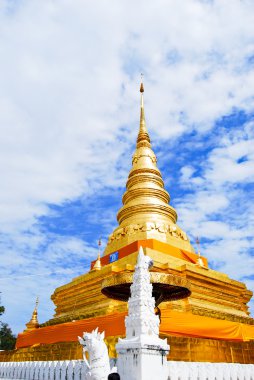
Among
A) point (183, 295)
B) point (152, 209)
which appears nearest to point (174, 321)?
point (183, 295)

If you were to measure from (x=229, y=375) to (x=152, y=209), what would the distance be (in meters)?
13.5

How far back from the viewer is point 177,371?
20.2 ft

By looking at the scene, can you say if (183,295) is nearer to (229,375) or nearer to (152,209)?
(229,375)

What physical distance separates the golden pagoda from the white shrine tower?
304cm

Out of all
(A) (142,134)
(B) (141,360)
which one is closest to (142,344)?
(B) (141,360)

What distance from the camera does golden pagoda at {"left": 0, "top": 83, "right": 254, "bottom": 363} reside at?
34.1ft

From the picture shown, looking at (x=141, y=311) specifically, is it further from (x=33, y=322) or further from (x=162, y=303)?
(x=33, y=322)

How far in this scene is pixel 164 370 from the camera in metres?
5.16

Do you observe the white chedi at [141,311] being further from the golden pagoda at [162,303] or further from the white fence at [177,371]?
the golden pagoda at [162,303]

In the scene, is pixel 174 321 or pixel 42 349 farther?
pixel 42 349

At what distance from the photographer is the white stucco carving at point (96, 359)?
5469mm

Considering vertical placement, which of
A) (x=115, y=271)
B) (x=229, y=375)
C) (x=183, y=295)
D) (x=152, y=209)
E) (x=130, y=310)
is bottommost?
(x=229, y=375)

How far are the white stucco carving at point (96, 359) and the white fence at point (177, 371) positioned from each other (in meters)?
1.22

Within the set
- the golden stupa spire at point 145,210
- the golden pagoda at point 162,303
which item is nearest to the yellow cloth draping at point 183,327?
the golden pagoda at point 162,303
